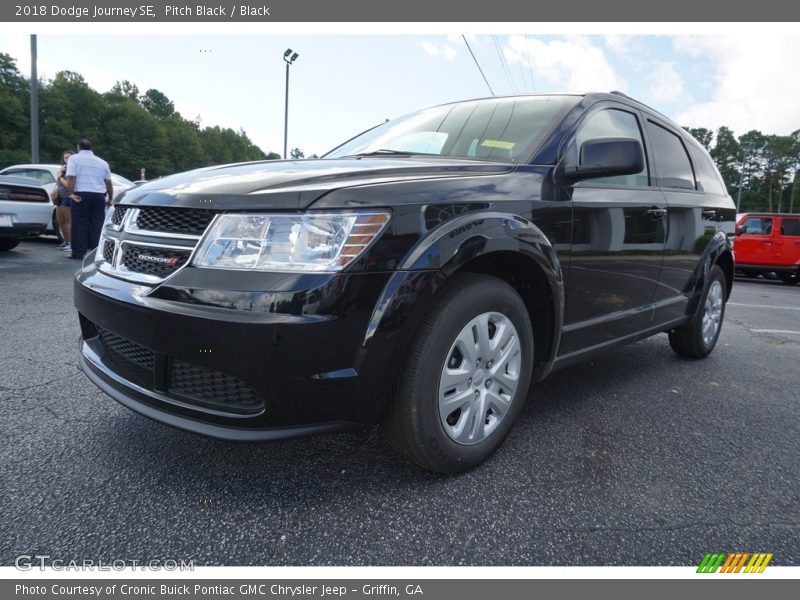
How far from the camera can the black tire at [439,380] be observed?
1793 millimetres

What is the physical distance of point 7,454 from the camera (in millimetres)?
2049

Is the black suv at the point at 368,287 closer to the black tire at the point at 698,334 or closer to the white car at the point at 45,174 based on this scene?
the black tire at the point at 698,334

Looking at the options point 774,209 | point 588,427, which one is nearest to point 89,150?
point 588,427

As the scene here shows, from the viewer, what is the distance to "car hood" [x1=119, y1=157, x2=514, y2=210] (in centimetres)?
168

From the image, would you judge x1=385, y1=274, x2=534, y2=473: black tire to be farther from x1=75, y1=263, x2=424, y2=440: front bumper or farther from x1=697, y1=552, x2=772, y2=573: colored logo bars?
x1=697, y1=552, x2=772, y2=573: colored logo bars

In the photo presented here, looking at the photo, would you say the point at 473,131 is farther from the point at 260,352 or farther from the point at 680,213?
the point at 260,352

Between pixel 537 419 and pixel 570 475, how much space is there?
58 cm

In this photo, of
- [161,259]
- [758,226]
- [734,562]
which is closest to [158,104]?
[758,226]

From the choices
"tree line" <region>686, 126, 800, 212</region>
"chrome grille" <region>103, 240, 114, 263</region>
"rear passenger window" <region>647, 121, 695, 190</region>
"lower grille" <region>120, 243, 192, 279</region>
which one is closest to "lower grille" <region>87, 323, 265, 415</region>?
"lower grille" <region>120, 243, 192, 279</region>

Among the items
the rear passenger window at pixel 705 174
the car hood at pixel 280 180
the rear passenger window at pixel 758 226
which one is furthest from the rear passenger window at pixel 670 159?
the rear passenger window at pixel 758 226

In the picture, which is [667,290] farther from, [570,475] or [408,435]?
[408,435]

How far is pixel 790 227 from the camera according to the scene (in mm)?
12922

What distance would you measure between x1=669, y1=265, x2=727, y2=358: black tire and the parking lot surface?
1.01 m

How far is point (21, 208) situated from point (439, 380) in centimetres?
801
